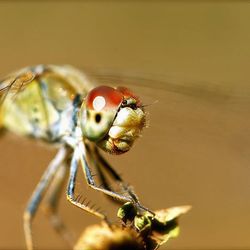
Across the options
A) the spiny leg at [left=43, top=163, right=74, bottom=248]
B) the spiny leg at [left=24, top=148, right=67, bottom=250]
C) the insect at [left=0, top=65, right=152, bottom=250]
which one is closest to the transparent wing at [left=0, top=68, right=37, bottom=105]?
the insect at [left=0, top=65, right=152, bottom=250]

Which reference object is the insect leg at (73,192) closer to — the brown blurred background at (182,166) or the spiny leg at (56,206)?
the brown blurred background at (182,166)

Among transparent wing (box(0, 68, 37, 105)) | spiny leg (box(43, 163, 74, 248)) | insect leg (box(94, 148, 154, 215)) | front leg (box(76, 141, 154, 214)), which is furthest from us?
spiny leg (box(43, 163, 74, 248))

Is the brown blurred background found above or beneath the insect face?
above

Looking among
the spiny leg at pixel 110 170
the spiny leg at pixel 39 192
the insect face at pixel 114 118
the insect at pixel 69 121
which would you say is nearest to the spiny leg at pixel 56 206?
the insect at pixel 69 121

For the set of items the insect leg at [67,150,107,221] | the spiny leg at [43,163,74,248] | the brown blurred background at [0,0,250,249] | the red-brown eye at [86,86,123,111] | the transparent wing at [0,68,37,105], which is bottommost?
the insect leg at [67,150,107,221]

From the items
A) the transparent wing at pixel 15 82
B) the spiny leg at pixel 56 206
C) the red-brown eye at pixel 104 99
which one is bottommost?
the red-brown eye at pixel 104 99

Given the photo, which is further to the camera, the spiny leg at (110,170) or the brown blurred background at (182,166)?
the brown blurred background at (182,166)

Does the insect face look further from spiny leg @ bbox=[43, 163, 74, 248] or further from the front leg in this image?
spiny leg @ bbox=[43, 163, 74, 248]

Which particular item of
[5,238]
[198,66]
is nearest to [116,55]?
[198,66]
